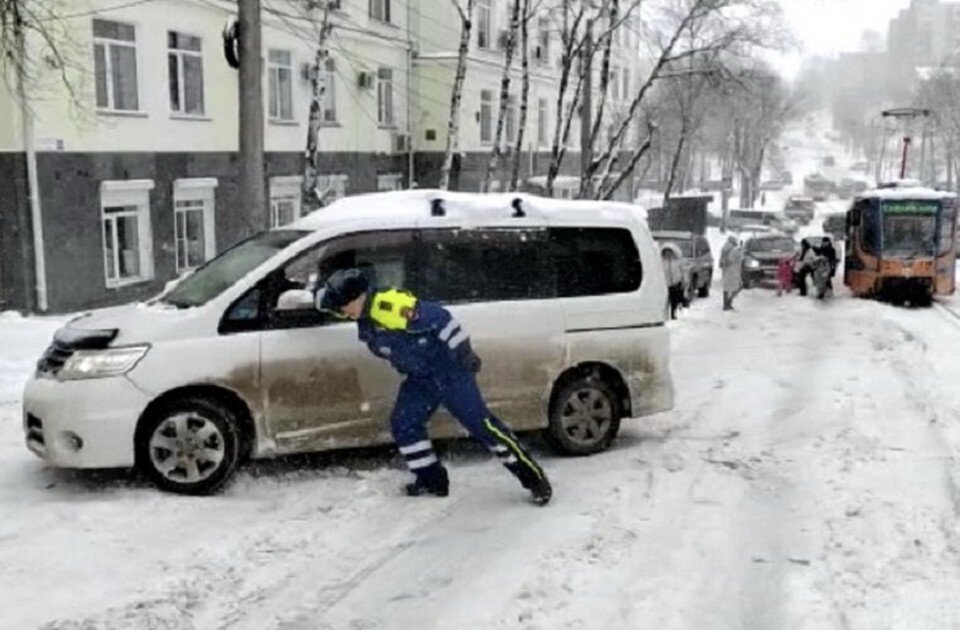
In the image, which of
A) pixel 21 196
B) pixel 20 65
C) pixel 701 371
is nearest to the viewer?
pixel 701 371

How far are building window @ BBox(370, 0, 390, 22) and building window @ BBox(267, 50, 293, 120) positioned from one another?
522 cm

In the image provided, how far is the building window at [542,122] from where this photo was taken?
40562 mm

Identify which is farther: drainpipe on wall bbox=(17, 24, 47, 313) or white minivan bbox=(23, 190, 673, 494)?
drainpipe on wall bbox=(17, 24, 47, 313)

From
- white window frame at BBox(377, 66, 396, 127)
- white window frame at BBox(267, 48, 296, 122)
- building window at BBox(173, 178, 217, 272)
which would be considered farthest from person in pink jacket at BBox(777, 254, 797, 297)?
building window at BBox(173, 178, 217, 272)

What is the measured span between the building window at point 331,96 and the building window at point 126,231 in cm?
775

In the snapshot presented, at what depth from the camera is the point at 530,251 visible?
8.03 metres

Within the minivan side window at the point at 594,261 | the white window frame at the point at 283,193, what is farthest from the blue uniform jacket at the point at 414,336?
the white window frame at the point at 283,193

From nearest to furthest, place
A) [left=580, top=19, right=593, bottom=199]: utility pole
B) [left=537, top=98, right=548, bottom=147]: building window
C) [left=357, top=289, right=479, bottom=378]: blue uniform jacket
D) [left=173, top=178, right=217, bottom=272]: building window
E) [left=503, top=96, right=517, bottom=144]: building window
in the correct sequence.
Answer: [left=357, top=289, right=479, bottom=378]: blue uniform jacket < [left=173, top=178, right=217, bottom=272]: building window < [left=580, top=19, right=593, bottom=199]: utility pole < [left=503, top=96, right=517, bottom=144]: building window < [left=537, top=98, right=548, bottom=147]: building window

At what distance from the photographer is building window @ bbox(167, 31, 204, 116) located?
20516 mm

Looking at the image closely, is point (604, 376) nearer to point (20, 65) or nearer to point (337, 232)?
point (337, 232)

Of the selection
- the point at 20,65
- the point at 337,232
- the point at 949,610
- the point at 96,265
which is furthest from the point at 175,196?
the point at 949,610

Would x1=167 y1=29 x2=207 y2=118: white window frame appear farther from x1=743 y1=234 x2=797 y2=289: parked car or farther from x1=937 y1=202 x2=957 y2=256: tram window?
x1=937 y1=202 x2=957 y2=256: tram window

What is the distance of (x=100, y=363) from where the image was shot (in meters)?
6.72

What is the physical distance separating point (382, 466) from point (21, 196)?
1187 cm
